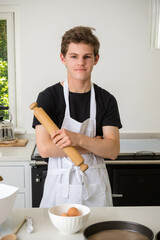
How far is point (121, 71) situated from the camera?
3.32 meters

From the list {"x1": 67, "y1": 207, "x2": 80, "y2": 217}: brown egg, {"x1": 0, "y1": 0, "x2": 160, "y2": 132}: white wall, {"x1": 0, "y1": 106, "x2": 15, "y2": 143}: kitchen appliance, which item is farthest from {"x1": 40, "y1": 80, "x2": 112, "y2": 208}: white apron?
{"x1": 0, "y1": 0, "x2": 160, "y2": 132}: white wall

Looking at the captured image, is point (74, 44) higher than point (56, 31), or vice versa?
point (56, 31)

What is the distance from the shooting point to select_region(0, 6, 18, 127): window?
331 cm

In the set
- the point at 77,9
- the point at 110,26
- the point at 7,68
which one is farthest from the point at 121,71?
the point at 7,68

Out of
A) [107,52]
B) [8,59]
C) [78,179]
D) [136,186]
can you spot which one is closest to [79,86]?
[78,179]

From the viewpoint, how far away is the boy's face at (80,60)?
188 cm

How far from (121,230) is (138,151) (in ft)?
5.07

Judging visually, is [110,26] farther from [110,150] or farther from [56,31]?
[110,150]

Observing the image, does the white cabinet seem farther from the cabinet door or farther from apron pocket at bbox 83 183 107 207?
apron pocket at bbox 83 183 107 207

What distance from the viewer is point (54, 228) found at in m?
1.37

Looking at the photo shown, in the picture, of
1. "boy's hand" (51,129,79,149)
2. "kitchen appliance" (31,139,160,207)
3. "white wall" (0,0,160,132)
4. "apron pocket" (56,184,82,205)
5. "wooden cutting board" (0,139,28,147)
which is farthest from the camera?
"white wall" (0,0,160,132)

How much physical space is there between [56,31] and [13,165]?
51.0 inches

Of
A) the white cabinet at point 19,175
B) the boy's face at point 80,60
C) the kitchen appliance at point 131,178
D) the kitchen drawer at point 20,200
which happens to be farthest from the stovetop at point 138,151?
the boy's face at point 80,60

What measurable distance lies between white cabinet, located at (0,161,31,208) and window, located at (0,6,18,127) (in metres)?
0.74
